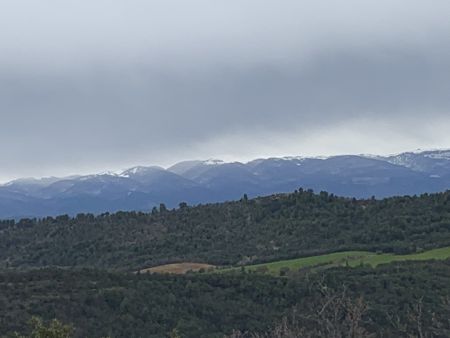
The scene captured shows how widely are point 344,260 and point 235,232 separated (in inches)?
845

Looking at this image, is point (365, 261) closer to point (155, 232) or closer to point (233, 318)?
point (233, 318)

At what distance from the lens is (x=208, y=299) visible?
54969 mm

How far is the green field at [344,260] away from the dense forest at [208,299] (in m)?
5.10

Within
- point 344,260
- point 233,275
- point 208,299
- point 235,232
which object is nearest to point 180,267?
point 233,275

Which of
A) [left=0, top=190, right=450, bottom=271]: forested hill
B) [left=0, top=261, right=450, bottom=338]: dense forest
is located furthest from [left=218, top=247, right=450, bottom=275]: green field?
[left=0, top=261, right=450, bottom=338]: dense forest

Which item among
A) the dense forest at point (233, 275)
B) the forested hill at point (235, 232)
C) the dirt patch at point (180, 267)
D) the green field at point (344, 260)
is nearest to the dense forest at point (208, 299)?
the dense forest at point (233, 275)

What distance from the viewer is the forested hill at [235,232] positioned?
3199 inches

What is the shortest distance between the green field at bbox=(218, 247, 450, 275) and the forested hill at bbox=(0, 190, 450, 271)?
3067 millimetres

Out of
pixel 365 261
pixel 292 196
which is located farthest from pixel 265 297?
pixel 292 196

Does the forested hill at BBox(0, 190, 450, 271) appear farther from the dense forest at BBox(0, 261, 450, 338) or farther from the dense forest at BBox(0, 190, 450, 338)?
the dense forest at BBox(0, 261, 450, 338)

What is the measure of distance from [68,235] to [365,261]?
36.6 metres

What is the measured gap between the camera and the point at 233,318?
52438 millimetres

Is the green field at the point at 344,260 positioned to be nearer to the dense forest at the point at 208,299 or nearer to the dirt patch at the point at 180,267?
the dirt patch at the point at 180,267

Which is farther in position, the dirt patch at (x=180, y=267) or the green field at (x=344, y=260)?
the dirt patch at (x=180, y=267)
